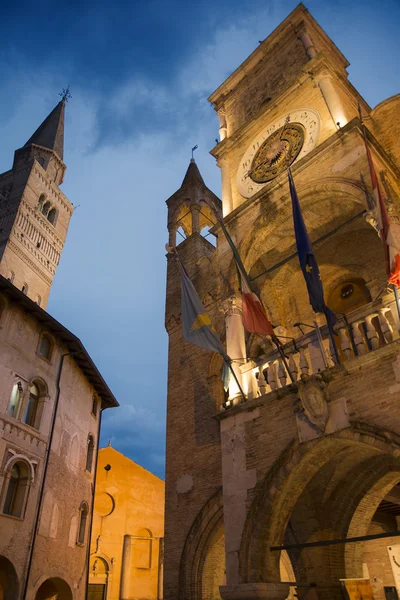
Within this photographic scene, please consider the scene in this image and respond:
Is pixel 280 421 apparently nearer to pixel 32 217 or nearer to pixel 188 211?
pixel 188 211

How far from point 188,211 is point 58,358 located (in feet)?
24.3

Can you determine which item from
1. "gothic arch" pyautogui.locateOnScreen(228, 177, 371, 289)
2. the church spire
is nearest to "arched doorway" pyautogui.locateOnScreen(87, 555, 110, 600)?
the church spire

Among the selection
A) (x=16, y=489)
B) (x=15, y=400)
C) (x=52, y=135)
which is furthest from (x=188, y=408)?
(x=52, y=135)

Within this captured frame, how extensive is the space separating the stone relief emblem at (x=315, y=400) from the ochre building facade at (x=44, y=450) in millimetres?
9068

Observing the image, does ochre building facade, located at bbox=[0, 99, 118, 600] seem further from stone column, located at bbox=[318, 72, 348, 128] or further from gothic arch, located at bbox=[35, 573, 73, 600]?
stone column, located at bbox=[318, 72, 348, 128]

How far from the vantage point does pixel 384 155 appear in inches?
477

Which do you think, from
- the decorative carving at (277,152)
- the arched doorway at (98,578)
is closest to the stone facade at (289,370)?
the decorative carving at (277,152)

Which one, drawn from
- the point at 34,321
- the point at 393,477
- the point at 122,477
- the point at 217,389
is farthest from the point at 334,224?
the point at 122,477

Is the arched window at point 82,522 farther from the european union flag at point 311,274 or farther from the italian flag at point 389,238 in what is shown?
the italian flag at point 389,238

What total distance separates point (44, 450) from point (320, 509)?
8.84 metres

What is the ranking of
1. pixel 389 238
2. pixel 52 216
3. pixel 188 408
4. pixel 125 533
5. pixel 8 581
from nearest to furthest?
pixel 389 238, pixel 8 581, pixel 188 408, pixel 125 533, pixel 52 216

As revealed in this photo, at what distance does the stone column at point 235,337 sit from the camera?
9664 mm

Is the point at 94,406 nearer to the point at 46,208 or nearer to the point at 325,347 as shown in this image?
the point at 325,347

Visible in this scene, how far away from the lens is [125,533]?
69.9ft
